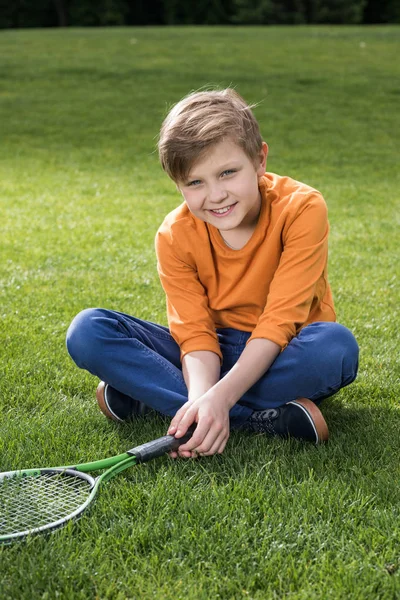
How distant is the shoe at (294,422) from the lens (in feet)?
9.05

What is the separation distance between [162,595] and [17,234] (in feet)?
14.7

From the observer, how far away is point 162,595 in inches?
76.7

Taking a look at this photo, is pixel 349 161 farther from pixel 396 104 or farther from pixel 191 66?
pixel 191 66

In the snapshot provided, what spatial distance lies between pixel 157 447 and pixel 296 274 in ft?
2.63

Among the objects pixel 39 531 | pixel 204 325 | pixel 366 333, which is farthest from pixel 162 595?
pixel 366 333

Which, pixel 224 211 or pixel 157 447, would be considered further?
pixel 224 211

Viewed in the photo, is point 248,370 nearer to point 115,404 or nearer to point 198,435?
point 198,435

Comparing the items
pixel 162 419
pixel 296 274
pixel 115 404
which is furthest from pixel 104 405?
pixel 296 274

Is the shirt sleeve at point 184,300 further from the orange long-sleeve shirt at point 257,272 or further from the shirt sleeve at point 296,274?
the shirt sleeve at point 296,274

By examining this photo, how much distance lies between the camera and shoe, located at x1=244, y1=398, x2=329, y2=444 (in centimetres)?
276

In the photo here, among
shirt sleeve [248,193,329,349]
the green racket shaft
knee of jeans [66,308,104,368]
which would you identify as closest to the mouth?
shirt sleeve [248,193,329,349]

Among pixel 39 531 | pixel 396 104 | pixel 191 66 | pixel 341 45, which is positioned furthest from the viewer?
pixel 341 45

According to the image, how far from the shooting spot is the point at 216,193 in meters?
2.77

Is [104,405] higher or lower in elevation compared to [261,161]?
lower
